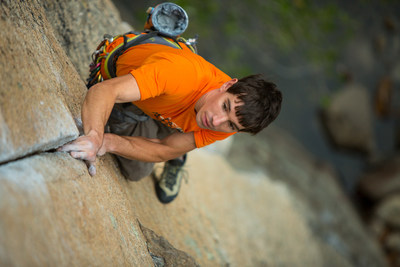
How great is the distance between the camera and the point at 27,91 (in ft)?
3.93

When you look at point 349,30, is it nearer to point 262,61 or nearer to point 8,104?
point 262,61

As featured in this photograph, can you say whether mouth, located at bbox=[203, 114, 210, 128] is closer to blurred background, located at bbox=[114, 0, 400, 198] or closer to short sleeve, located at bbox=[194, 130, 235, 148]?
short sleeve, located at bbox=[194, 130, 235, 148]

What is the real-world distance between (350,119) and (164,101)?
19.3 ft

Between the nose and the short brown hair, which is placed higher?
the short brown hair

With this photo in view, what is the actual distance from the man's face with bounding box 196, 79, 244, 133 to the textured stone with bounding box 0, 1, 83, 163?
1.83 feet

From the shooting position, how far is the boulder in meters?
6.72

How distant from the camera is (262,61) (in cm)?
634

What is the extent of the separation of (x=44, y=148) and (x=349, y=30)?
6337 millimetres

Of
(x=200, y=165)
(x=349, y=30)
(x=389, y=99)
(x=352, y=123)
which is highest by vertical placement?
(x=349, y=30)

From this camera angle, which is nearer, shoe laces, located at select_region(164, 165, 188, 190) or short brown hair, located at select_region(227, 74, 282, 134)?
short brown hair, located at select_region(227, 74, 282, 134)

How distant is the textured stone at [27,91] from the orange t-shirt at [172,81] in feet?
1.05

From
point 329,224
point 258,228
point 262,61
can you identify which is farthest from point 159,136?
point 262,61

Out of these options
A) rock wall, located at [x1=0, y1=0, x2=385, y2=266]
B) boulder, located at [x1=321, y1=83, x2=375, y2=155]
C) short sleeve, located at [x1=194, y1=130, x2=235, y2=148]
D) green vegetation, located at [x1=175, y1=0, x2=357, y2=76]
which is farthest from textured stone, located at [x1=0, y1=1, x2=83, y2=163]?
boulder, located at [x1=321, y1=83, x2=375, y2=155]

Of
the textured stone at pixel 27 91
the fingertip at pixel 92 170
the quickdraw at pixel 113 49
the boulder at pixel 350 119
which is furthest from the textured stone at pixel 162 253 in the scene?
the boulder at pixel 350 119
